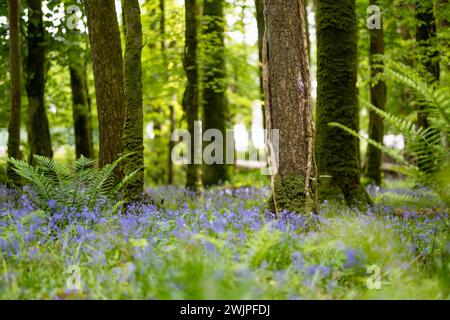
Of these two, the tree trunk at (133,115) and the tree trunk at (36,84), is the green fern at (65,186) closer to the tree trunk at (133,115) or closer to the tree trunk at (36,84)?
the tree trunk at (133,115)

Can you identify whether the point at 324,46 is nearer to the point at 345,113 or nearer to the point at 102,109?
the point at 345,113

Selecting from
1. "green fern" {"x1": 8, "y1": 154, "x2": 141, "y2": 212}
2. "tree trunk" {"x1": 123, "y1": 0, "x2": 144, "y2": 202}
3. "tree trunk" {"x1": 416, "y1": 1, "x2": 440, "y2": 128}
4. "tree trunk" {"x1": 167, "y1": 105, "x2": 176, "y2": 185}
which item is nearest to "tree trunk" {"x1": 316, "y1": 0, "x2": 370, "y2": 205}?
"tree trunk" {"x1": 123, "y1": 0, "x2": 144, "y2": 202}

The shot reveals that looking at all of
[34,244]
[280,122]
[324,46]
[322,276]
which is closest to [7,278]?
[34,244]

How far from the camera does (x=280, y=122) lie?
5.70 metres

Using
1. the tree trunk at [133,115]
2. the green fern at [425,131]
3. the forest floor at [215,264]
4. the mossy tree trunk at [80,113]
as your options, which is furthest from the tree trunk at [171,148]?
the green fern at [425,131]

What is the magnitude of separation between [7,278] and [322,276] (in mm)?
2329

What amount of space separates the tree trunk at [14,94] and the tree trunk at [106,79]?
6.06 ft

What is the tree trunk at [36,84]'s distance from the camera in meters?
11.6

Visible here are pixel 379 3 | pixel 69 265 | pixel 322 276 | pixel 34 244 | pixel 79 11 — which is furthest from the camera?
pixel 379 3

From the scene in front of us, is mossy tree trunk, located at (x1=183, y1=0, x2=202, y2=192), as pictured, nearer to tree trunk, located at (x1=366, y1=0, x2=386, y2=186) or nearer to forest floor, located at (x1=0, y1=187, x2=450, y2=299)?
tree trunk, located at (x1=366, y1=0, x2=386, y2=186)

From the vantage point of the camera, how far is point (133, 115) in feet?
22.0

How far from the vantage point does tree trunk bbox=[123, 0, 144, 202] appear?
6.67 meters

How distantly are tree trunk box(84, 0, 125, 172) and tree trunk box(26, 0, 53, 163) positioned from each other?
4.32m
